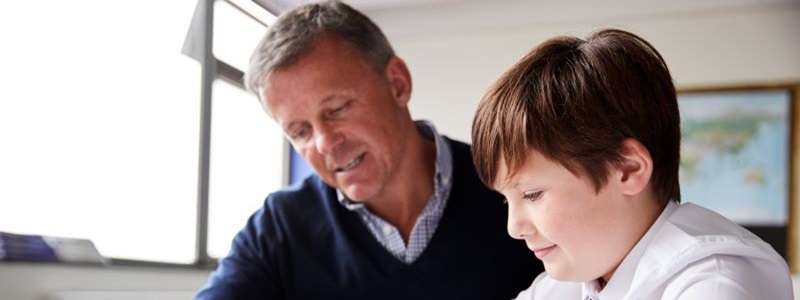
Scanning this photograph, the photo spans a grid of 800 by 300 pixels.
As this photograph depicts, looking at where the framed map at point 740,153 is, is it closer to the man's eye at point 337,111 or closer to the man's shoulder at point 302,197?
the man's shoulder at point 302,197

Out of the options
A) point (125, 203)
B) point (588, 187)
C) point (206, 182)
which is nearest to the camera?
point (588, 187)

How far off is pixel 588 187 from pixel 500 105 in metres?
0.17

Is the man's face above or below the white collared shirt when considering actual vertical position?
above

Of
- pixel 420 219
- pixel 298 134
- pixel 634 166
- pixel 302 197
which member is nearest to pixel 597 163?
pixel 634 166

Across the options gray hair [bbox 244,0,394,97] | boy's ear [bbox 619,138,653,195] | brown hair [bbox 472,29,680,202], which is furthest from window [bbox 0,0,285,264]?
boy's ear [bbox 619,138,653,195]

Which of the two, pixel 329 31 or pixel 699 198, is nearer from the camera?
pixel 329 31

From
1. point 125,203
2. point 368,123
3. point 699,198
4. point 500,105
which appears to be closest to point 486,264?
point 368,123

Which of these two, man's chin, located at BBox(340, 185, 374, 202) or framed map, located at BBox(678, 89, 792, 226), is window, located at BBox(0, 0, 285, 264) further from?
framed map, located at BBox(678, 89, 792, 226)

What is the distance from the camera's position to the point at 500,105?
1.18 metres

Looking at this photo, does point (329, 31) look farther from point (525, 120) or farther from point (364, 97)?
point (525, 120)

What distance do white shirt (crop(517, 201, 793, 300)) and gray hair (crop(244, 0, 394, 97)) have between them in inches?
29.0

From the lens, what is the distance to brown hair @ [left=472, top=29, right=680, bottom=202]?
110 centimetres

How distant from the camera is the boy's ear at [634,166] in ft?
3.59

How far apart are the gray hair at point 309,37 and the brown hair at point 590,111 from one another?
0.51 meters
